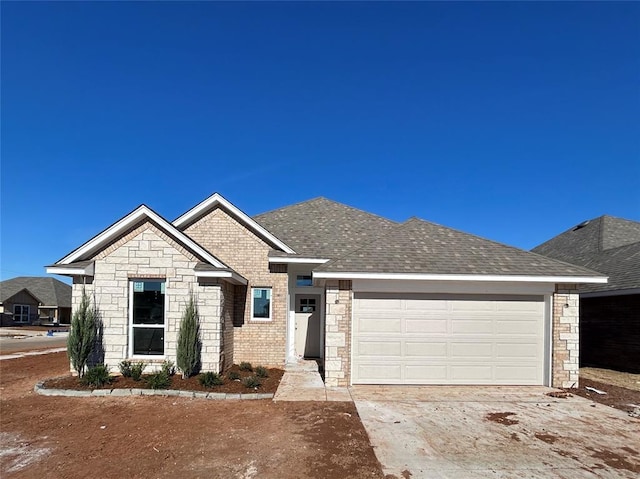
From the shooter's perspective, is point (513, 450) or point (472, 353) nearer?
point (513, 450)

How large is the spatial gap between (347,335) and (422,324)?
188 cm

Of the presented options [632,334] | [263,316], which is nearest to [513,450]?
[263,316]

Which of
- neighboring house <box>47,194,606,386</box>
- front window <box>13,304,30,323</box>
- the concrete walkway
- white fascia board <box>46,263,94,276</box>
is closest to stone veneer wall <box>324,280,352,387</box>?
neighboring house <box>47,194,606,386</box>

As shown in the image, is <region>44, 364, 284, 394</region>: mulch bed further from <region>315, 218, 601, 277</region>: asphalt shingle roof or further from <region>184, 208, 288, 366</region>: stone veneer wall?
<region>315, 218, 601, 277</region>: asphalt shingle roof

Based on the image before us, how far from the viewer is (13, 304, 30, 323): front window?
45.6 metres

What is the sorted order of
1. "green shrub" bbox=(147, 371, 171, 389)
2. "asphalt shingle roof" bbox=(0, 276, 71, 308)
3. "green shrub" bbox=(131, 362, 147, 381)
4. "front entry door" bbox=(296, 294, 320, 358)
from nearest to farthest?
"green shrub" bbox=(147, 371, 171, 389)
"green shrub" bbox=(131, 362, 147, 381)
"front entry door" bbox=(296, 294, 320, 358)
"asphalt shingle roof" bbox=(0, 276, 71, 308)

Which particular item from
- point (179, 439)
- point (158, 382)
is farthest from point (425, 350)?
point (158, 382)

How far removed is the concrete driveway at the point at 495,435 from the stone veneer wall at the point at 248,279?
4.28 metres

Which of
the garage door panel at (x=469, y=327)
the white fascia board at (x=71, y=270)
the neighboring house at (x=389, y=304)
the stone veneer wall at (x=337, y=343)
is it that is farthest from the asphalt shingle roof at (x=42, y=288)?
the garage door panel at (x=469, y=327)

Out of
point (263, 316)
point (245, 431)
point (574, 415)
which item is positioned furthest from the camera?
point (263, 316)

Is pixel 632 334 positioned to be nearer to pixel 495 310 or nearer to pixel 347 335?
pixel 495 310

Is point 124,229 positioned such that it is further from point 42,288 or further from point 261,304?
point 42,288

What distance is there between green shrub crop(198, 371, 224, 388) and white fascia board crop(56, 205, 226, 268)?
2.64 m

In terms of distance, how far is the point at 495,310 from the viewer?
34.7 ft
